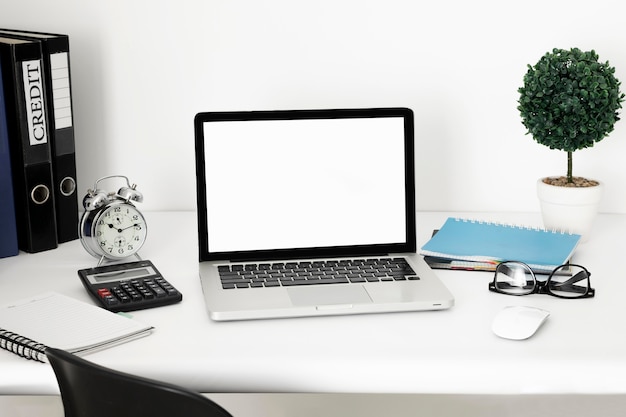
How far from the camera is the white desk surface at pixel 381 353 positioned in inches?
38.5

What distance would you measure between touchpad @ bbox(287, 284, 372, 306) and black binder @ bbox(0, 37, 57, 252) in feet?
1.56

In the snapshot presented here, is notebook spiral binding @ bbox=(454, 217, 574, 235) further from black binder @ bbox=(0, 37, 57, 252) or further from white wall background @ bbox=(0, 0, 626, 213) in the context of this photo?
black binder @ bbox=(0, 37, 57, 252)

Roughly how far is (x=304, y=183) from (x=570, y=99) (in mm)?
453

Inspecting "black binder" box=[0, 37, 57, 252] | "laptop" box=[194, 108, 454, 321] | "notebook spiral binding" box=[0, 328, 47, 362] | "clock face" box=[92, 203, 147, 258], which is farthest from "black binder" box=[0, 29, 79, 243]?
"notebook spiral binding" box=[0, 328, 47, 362]

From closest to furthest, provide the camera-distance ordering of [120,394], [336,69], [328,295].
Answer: [120,394] < [328,295] < [336,69]

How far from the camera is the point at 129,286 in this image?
120 cm

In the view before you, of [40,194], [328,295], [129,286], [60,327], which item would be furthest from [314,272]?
[40,194]

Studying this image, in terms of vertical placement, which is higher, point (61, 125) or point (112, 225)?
point (61, 125)

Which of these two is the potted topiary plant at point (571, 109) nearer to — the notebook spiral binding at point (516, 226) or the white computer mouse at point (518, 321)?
the notebook spiral binding at point (516, 226)

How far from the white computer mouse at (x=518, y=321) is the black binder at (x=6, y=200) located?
79 cm

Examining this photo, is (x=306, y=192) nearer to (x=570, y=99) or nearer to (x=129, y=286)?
(x=129, y=286)

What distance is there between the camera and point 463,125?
1598 millimetres

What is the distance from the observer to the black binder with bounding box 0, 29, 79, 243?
1383 millimetres

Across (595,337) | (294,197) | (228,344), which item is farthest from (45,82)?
(595,337)
